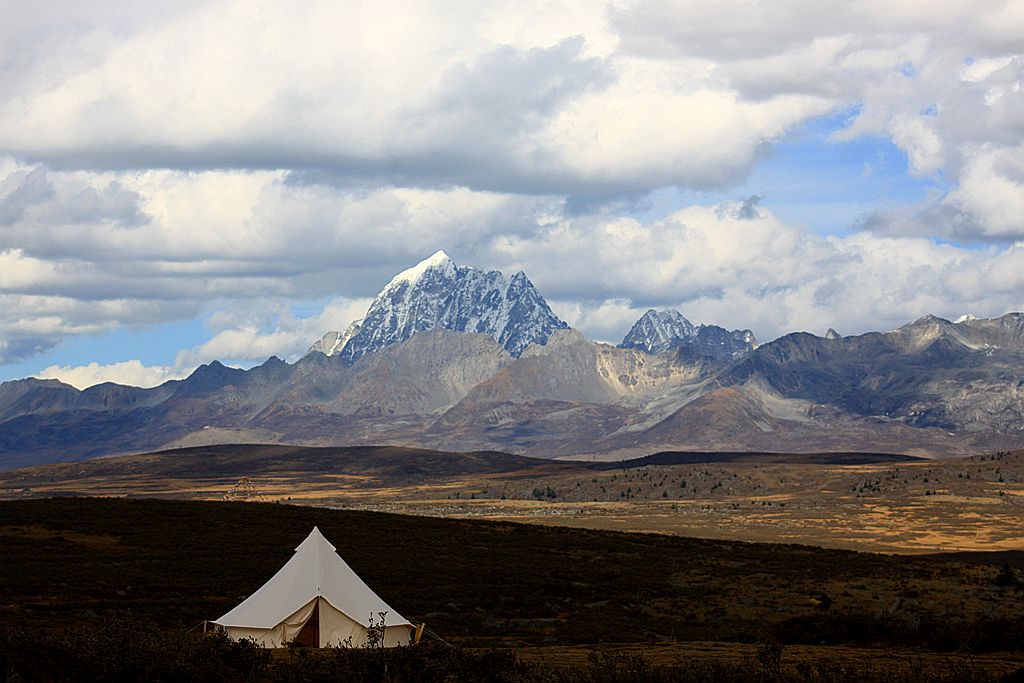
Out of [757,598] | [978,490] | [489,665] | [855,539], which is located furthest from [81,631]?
[978,490]

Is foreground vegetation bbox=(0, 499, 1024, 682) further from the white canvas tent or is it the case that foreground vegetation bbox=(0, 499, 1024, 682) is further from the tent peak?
the tent peak

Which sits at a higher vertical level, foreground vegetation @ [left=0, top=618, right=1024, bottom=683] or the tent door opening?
foreground vegetation @ [left=0, top=618, right=1024, bottom=683]

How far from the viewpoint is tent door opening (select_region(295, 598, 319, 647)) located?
41750 millimetres

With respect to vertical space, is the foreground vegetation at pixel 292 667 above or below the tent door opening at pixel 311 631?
above

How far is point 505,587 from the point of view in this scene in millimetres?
58781

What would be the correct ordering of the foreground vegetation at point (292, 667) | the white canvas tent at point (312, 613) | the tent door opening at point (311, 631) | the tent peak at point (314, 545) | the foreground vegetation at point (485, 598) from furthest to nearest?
the tent peak at point (314, 545) → the tent door opening at point (311, 631) → the white canvas tent at point (312, 613) → the foreground vegetation at point (485, 598) → the foreground vegetation at point (292, 667)

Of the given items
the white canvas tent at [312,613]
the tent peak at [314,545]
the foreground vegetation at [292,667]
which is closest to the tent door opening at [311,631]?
the white canvas tent at [312,613]

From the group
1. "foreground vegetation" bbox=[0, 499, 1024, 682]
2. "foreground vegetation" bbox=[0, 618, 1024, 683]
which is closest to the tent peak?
"foreground vegetation" bbox=[0, 499, 1024, 682]

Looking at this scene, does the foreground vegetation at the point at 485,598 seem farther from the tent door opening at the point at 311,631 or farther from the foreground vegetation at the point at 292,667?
the tent door opening at the point at 311,631

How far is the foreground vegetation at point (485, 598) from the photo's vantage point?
29.0m

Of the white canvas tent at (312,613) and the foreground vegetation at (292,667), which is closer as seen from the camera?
the foreground vegetation at (292,667)

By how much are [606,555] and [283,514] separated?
23.8 meters

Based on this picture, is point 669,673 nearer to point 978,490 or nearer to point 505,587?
point 505,587

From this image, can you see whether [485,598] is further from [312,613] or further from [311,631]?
[312,613]
